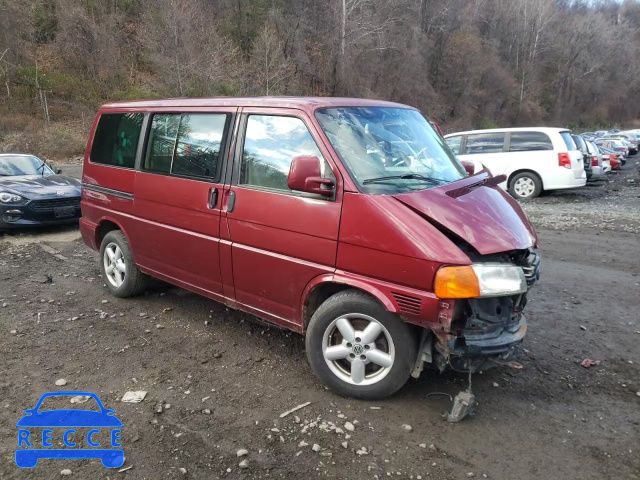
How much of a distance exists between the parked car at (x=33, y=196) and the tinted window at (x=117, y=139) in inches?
138

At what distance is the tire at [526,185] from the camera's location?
41.4ft

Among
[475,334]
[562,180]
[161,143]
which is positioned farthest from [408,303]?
[562,180]

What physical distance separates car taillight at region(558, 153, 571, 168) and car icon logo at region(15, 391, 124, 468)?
12.0 meters

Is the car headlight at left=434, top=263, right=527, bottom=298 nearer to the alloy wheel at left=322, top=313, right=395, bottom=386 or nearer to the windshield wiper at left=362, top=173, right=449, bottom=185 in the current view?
the alloy wheel at left=322, top=313, right=395, bottom=386

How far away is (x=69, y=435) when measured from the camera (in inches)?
119

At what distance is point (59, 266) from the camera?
6609mm

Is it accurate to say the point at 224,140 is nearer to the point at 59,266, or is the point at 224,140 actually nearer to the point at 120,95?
the point at 59,266

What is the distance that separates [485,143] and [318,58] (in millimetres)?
31643

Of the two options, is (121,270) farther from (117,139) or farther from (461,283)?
(461,283)

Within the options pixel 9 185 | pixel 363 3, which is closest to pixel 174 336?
pixel 9 185

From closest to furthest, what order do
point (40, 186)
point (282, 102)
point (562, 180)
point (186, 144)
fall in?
A: point (282, 102)
point (186, 144)
point (40, 186)
point (562, 180)

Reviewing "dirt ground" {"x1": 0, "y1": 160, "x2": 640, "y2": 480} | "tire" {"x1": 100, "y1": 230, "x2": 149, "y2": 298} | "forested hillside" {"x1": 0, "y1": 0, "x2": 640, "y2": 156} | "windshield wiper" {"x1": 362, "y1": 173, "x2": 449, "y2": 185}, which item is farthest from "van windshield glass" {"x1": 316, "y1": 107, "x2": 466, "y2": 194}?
"forested hillside" {"x1": 0, "y1": 0, "x2": 640, "y2": 156}

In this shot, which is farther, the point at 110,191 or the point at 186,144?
the point at 110,191

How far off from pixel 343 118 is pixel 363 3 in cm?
4328
